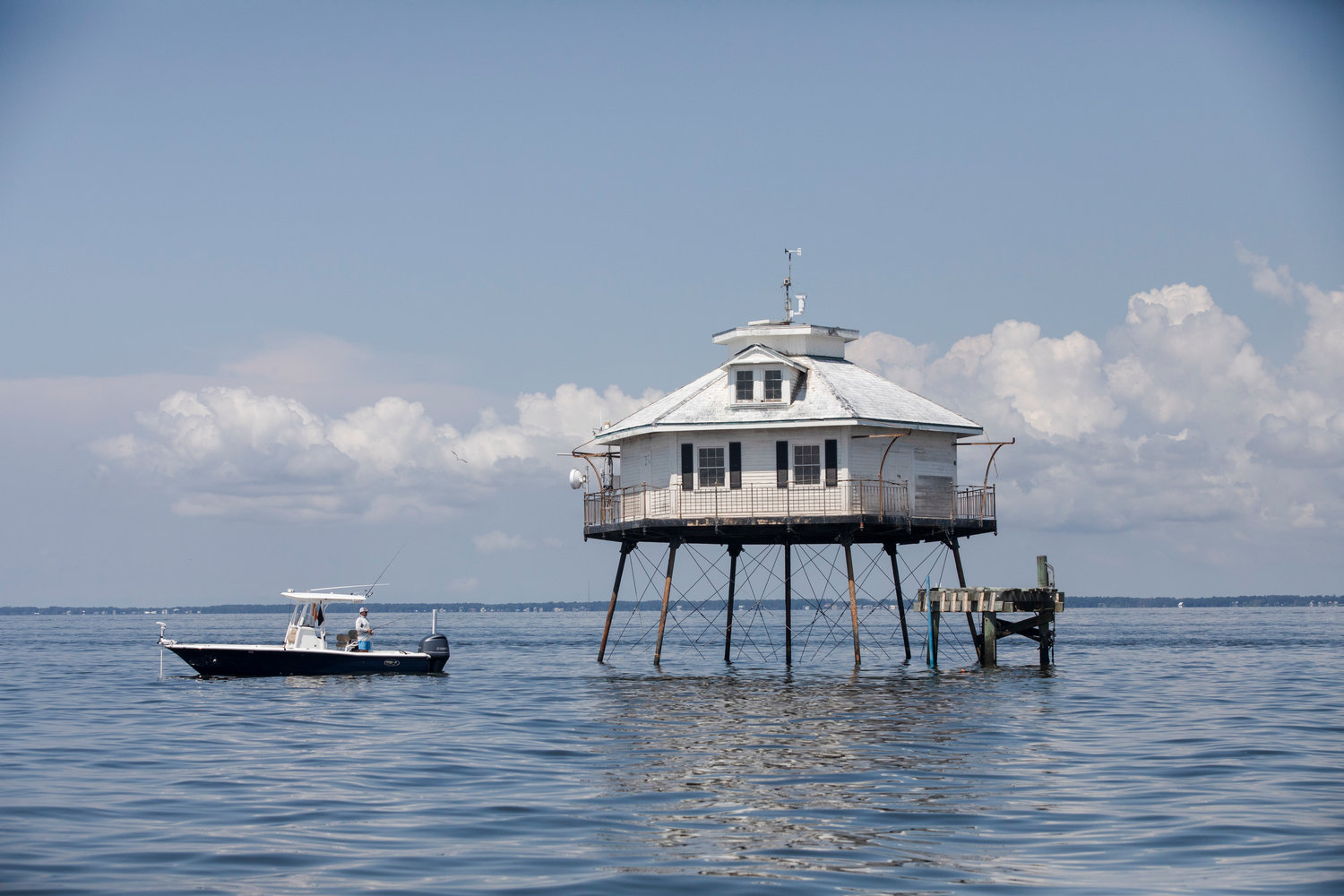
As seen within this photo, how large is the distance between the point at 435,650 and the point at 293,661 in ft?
16.2

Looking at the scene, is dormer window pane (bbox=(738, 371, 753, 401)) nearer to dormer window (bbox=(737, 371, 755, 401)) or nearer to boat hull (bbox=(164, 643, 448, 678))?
dormer window (bbox=(737, 371, 755, 401))

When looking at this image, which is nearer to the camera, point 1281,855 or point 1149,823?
point 1281,855

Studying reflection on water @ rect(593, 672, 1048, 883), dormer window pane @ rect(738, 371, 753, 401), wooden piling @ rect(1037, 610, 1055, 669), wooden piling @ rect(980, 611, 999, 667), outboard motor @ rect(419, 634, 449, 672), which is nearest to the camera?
reflection on water @ rect(593, 672, 1048, 883)

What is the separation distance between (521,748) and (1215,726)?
54.8 feet

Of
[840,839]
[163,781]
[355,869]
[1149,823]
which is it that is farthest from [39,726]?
[1149,823]

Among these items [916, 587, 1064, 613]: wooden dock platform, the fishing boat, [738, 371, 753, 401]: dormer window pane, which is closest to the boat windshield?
the fishing boat

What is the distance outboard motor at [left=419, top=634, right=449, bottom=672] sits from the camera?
4791 cm

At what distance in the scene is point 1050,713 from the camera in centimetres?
3403

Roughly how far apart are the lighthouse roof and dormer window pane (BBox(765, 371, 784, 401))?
1.07 ft

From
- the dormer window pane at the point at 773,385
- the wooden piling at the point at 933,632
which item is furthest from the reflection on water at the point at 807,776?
the dormer window pane at the point at 773,385

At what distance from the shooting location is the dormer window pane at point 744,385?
4428cm

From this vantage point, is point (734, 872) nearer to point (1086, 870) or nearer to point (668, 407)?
point (1086, 870)

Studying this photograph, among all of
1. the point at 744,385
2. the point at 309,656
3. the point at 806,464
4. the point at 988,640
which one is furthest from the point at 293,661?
the point at 988,640

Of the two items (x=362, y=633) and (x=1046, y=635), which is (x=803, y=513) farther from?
(x=362, y=633)
